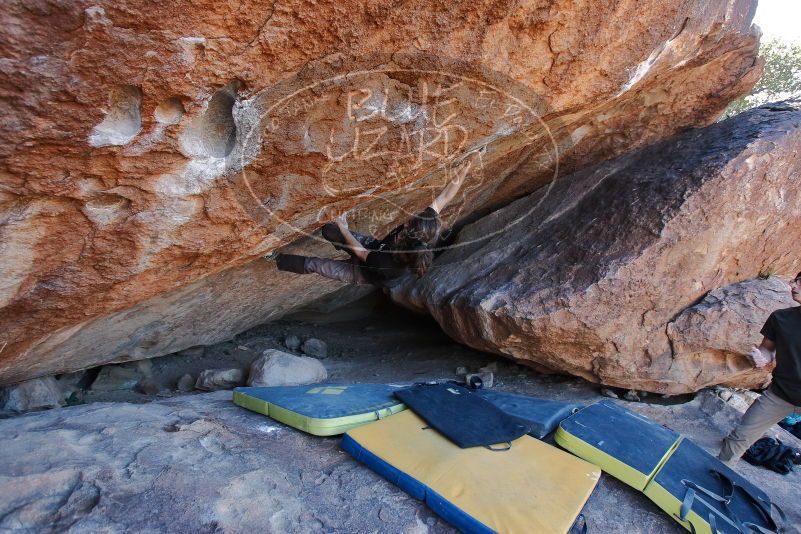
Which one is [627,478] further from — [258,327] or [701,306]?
[258,327]

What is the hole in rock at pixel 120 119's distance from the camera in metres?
1.71

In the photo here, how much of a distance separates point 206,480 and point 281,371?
192 centimetres

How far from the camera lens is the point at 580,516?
75.3 inches

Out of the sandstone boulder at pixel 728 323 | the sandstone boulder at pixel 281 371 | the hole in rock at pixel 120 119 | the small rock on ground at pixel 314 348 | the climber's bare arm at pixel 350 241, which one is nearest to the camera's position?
the hole in rock at pixel 120 119

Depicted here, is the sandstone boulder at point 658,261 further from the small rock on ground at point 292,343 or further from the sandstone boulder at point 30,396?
the sandstone boulder at point 30,396

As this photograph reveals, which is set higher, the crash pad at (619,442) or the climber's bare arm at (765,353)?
the climber's bare arm at (765,353)

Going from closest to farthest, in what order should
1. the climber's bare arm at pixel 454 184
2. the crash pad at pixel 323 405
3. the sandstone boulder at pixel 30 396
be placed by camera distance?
the crash pad at pixel 323 405, the sandstone boulder at pixel 30 396, the climber's bare arm at pixel 454 184

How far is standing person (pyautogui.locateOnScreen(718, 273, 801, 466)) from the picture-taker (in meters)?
2.47

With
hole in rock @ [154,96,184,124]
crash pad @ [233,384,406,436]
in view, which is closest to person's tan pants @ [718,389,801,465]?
crash pad @ [233,384,406,436]

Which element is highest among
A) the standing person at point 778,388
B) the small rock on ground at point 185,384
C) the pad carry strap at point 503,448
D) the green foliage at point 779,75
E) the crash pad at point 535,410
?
the green foliage at point 779,75

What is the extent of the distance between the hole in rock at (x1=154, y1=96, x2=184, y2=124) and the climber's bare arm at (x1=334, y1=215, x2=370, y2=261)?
4.99 feet

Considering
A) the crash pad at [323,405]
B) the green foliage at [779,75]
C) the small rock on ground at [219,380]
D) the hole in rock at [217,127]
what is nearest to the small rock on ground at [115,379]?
the small rock on ground at [219,380]

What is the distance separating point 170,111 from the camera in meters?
1.84

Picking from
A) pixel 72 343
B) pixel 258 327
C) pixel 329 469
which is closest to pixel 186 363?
pixel 258 327
